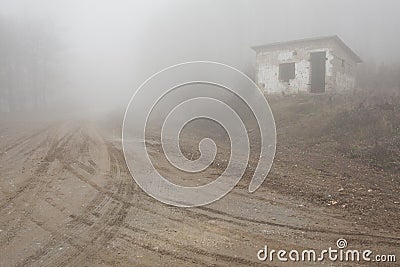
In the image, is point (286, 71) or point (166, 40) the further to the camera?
point (166, 40)

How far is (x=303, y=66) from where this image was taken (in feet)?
69.5

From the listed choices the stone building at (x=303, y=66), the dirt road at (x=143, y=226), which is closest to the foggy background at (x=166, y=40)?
the stone building at (x=303, y=66)

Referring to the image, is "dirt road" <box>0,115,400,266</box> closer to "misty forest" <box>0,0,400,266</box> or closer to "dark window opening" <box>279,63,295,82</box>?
"misty forest" <box>0,0,400,266</box>

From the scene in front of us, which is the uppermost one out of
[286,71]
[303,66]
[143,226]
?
[303,66]

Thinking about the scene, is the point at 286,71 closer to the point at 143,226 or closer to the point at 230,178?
the point at 230,178

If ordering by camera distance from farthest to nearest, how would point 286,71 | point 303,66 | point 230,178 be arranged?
point 286,71
point 303,66
point 230,178

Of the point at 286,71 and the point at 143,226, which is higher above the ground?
the point at 286,71

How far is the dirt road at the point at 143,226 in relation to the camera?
16.2ft

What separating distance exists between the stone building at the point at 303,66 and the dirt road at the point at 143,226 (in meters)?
13.6

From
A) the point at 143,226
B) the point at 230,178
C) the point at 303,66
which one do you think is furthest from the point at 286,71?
the point at 143,226

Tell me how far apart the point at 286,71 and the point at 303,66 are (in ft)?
4.26

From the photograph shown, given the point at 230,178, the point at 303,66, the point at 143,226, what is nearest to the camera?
the point at 143,226

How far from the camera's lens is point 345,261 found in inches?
188

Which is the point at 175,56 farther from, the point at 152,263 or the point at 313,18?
the point at 152,263
